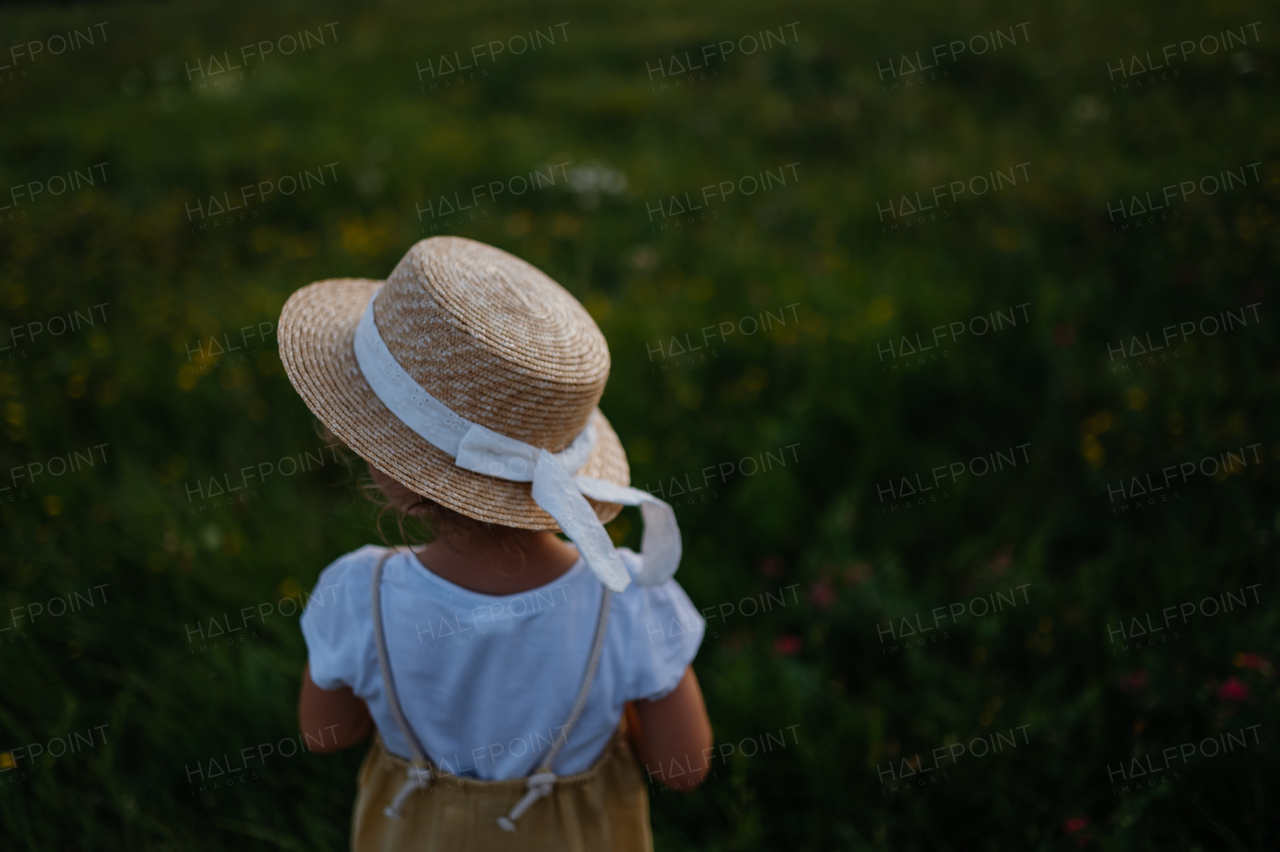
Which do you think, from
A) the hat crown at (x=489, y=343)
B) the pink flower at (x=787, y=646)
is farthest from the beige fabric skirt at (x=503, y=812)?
the pink flower at (x=787, y=646)

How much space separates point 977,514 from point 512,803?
2.14m

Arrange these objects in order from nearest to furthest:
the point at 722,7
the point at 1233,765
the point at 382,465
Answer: the point at 382,465, the point at 1233,765, the point at 722,7

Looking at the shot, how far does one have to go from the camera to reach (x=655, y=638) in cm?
138

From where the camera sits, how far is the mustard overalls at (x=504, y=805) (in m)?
1.40

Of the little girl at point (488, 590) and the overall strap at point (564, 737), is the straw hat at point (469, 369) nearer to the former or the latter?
the little girl at point (488, 590)

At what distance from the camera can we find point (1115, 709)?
86.0 inches

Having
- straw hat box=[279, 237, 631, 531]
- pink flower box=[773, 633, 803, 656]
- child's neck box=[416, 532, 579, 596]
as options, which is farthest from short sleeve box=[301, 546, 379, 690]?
pink flower box=[773, 633, 803, 656]

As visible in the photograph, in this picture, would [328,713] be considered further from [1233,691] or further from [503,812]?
[1233,691]

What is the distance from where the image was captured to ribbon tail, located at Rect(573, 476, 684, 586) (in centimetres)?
128

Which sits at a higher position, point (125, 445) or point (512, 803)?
point (512, 803)

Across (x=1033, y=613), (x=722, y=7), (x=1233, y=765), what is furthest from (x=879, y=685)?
(x=722, y=7)

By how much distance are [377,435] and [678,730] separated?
0.77m

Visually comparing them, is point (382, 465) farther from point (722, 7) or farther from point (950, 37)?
point (722, 7)

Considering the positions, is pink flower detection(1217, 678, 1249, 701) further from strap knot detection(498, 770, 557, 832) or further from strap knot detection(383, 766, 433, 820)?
strap knot detection(383, 766, 433, 820)
